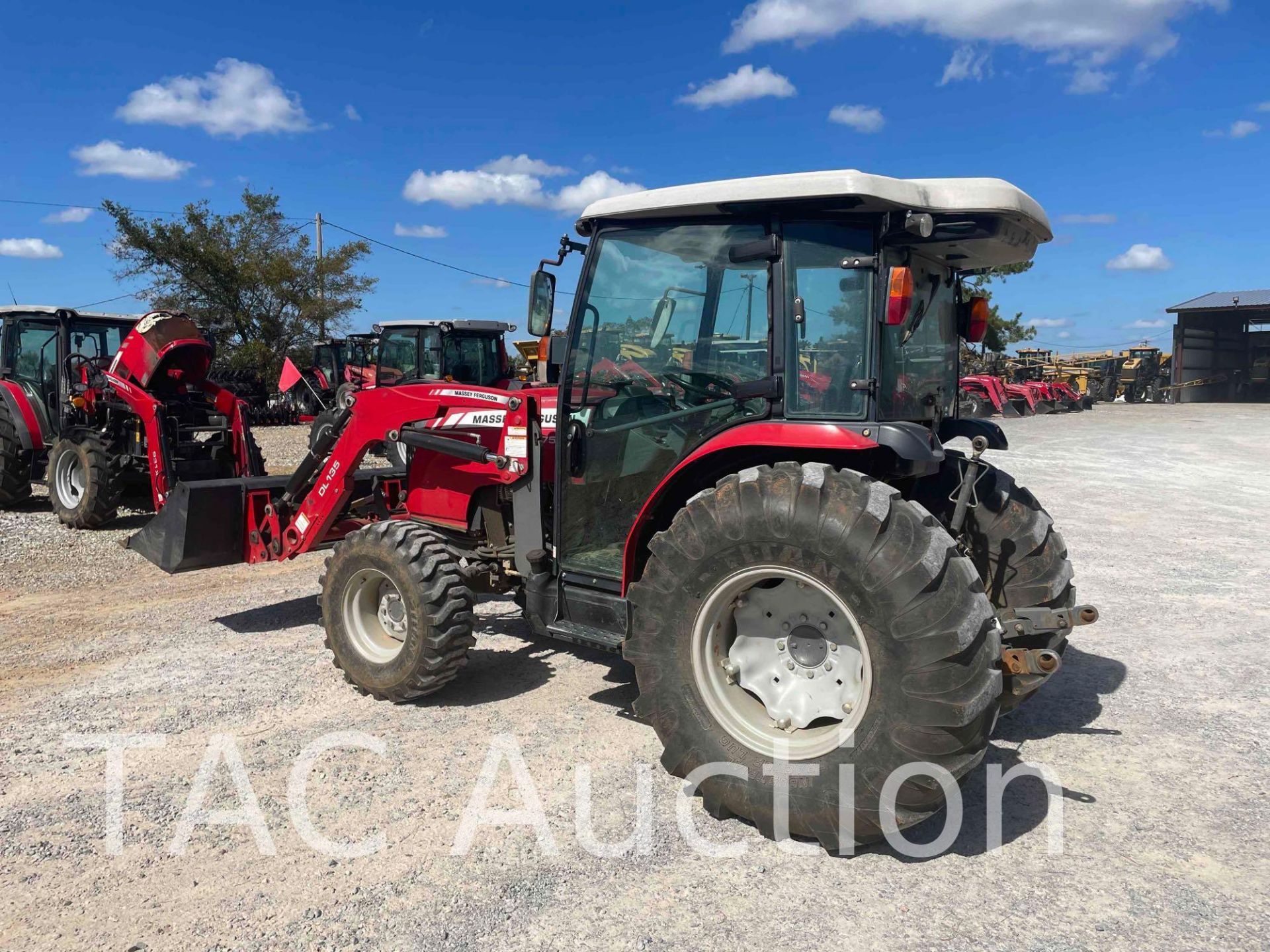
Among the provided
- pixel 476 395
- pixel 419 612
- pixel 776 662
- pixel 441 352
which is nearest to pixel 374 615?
pixel 419 612

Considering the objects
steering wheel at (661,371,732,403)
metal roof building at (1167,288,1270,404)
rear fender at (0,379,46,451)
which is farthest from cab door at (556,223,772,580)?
metal roof building at (1167,288,1270,404)

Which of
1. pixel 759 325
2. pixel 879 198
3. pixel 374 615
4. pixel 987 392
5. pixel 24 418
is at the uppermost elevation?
pixel 879 198

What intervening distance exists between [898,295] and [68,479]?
9.82 metres

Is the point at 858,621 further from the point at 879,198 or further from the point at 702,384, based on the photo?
the point at 879,198

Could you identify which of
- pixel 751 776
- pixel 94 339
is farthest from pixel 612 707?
pixel 94 339

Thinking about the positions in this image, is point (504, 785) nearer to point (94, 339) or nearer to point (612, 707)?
point (612, 707)

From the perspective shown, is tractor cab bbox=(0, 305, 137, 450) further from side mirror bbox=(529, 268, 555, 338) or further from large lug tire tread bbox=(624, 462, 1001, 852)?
large lug tire tread bbox=(624, 462, 1001, 852)

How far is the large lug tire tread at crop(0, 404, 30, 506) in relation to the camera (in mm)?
10219

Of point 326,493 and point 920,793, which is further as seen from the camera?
point 326,493

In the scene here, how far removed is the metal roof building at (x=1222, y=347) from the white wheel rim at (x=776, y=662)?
3993 centimetres

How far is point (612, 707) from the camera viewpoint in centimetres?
447

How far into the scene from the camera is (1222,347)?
3975 centimetres

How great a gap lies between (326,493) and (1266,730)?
4950 mm

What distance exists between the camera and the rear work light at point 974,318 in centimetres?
450
